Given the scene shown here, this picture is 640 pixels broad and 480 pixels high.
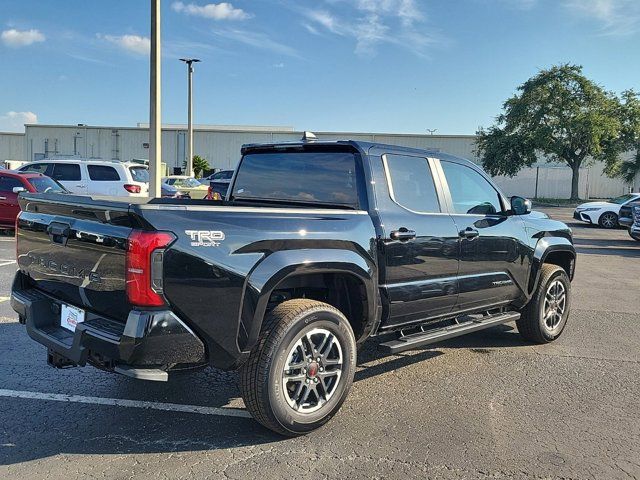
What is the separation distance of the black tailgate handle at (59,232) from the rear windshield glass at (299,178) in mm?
1770

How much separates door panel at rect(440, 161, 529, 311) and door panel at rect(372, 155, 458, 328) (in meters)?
0.17

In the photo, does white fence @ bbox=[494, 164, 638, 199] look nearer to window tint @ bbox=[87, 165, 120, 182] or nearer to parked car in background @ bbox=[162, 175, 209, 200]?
parked car in background @ bbox=[162, 175, 209, 200]

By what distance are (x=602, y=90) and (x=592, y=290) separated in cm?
3662

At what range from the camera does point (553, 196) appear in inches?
2029

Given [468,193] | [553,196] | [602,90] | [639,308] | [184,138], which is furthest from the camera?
[184,138]

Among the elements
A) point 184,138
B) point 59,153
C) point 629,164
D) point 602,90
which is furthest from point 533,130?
point 59,153

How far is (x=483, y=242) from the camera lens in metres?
4.98

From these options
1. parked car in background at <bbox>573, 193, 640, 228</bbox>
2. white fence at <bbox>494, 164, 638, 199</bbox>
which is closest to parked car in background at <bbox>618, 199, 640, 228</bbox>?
parked car in background at <bbox>573, 193, 640, 228</bbox>

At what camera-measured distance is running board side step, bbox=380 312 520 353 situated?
4.21 meters

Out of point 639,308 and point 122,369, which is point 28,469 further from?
point 639,308

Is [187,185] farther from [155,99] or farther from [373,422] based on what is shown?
[373,422]

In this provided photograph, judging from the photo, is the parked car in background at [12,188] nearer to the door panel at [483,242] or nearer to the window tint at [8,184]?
the window tint at [8,184]

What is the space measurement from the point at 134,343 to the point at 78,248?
0.77 metres

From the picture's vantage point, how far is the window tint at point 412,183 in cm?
440
